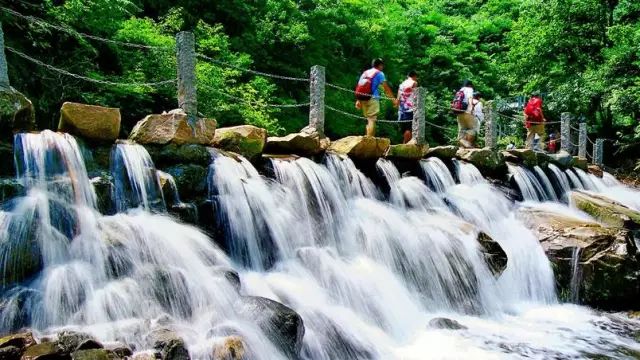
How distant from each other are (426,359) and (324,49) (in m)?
12.3

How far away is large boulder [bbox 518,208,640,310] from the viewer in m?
7.60

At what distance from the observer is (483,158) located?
10.9m

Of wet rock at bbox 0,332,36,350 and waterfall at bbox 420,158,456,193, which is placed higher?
waterfall at bbox 420,158,456,193

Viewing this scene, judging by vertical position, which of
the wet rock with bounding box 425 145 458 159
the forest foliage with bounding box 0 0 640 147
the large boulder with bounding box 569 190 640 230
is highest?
the forest foliage with bounding box 0 0 640 147

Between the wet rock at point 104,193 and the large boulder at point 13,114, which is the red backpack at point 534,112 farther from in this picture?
the large boulder at point 13,114

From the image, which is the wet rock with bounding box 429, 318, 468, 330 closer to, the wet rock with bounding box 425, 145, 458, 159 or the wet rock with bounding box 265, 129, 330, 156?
the wet rock with bounding box 265, 129, 330, 156

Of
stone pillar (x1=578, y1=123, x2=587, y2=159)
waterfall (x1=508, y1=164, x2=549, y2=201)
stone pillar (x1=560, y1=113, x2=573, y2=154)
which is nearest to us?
waterfall (x1=508, y1=164, x2=549, y2=201)

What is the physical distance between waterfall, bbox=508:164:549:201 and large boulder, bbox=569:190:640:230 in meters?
0.62

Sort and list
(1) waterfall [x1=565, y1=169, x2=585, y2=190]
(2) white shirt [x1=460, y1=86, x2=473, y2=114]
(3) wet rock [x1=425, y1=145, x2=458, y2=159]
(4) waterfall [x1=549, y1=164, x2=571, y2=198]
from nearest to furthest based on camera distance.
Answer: (3) wet rock [x1=425, y1=145, x2=458, y2=159], (2) white shirt [x1=460, y1=86, x2=473, y2=114], (4) waterfall [x1=549, y1=164, x2=571, y2=198], (1) waterfall [x1=565, y1=169, x2=585, y2=190]

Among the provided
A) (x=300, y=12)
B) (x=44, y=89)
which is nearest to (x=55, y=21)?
(x=44, y=89)

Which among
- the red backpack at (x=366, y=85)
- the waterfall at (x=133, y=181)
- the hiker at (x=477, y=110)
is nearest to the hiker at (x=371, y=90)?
the red backpack at (x=366, y=85)

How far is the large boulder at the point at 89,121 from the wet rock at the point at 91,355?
2958mm

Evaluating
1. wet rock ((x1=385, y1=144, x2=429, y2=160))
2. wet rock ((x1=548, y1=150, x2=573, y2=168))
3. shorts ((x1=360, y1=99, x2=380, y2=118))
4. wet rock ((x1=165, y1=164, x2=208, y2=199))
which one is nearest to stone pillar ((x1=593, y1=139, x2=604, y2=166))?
wet rock ((x1=548, y1=150, x2=573, y2=168))

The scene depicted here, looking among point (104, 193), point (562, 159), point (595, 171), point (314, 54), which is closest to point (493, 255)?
point (104, 193)
